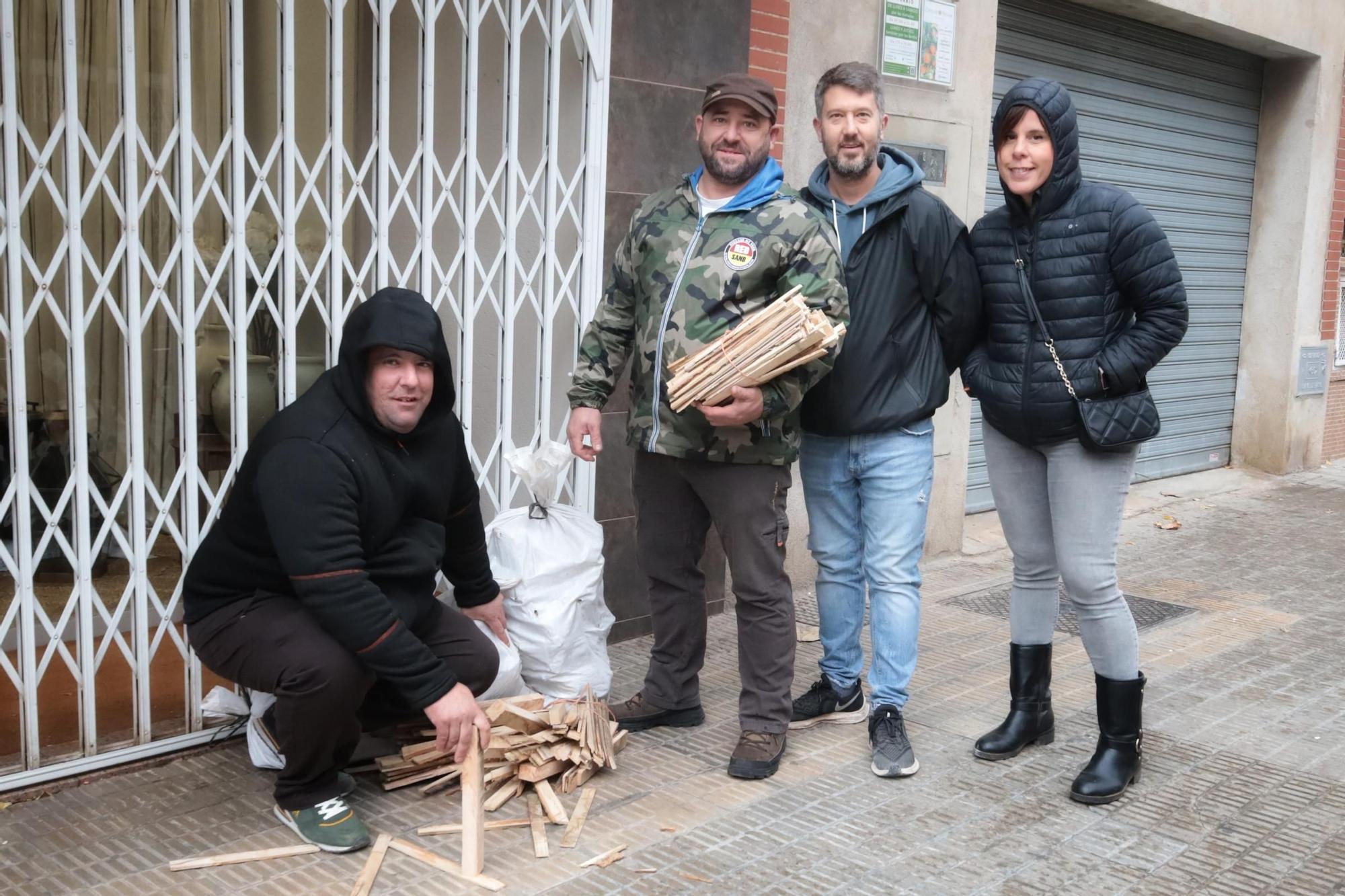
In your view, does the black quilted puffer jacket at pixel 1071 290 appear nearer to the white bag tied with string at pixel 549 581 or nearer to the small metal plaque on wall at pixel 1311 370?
the white bag tied with string at pixel 549 581

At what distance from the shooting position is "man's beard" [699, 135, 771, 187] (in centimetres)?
395

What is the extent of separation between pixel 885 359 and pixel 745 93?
3.04ft

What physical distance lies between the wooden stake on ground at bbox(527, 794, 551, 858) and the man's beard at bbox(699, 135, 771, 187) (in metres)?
1.93

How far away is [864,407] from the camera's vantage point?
410cm

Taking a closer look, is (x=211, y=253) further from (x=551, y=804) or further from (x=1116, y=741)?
(x=1116, y=741)

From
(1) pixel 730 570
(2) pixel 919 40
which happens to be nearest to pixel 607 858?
(1) pixel 730 570

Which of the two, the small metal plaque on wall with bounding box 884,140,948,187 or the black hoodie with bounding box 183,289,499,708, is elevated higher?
the small metal plaque on wall with bounding box 884,140,948,187

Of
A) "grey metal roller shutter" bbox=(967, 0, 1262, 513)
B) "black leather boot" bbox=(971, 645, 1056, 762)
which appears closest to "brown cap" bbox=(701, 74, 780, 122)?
"black leather boot" bbox=(971, 645, 1056, 762)

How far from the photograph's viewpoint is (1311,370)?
34.6 ft

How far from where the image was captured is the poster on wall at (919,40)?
6.48 meters

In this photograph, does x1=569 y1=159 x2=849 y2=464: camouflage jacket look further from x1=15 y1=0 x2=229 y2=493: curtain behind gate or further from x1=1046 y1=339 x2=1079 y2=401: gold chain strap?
x1=15 y1=0 x2=229 y2=493: curtain behind gate

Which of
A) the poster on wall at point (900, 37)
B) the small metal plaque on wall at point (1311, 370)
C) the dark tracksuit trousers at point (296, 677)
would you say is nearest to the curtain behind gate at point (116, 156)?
the dark tracksuit trousers at point (296, 677)

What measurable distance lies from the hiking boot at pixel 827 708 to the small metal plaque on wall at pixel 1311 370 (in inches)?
290

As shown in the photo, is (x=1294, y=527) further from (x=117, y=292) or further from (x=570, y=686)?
(x=117, y=292)
